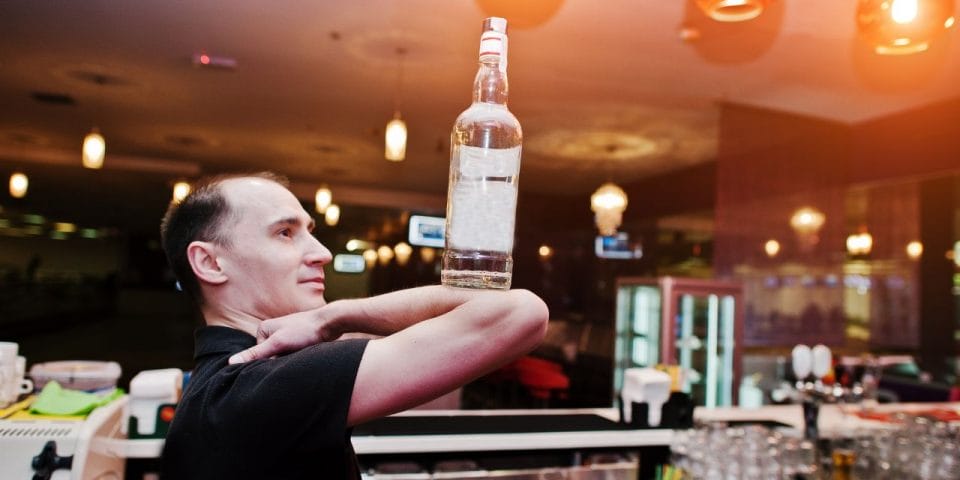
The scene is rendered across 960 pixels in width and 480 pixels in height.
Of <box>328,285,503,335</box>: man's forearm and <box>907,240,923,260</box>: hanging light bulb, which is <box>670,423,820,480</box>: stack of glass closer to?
Answer: <box>328,285,503,335</box>: man's forearm

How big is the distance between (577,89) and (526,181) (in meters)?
3.90

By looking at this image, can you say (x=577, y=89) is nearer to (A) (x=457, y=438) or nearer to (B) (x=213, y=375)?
(A) (x=457, y=438)

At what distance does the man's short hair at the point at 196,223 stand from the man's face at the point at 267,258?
11 millimetres

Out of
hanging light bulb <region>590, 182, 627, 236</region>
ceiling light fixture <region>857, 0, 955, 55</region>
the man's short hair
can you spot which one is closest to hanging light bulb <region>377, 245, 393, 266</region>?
hanging light bulb <region>590, 182, 627, 236</region>

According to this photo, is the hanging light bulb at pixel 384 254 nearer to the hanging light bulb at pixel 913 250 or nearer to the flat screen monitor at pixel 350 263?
the flat screen monitor at pixel 350 263

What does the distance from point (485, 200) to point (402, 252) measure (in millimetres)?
9136

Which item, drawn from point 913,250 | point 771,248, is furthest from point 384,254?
point 913,250

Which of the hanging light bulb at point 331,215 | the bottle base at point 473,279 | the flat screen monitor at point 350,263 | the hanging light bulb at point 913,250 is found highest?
the hanging light bulb at point 331,215

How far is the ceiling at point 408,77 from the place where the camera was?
416 centimetres

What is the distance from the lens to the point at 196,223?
1.12 meters

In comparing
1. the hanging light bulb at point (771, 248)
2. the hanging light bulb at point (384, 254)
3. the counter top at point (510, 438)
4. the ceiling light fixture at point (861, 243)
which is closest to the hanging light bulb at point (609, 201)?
the hanging light bulb at point (771, 248)

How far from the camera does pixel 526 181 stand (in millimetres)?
9352

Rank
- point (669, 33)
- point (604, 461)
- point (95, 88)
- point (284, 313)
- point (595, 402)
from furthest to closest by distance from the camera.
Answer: point (595, 402) < point (95, 88) < point (669, 33) < point (604, 461) < point (284, 313)

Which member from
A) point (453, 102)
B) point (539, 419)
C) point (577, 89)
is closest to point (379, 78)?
point (453, 102)
